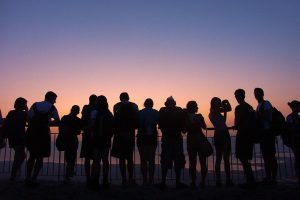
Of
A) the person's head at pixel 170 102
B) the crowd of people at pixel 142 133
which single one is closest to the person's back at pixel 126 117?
the crowd of people at pixel 142 133

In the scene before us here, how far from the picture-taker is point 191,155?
19.1 ft

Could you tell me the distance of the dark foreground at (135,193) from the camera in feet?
15.9

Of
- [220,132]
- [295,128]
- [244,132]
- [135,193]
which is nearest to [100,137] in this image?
[135,193]

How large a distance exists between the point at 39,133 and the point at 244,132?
11.9ft

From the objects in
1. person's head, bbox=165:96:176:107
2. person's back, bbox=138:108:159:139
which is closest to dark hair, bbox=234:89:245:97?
person's head, bbox=165:96:176:107

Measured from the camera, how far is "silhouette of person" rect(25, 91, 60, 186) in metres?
5.24

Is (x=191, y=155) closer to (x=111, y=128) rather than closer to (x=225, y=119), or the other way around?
(x=225, y=119)

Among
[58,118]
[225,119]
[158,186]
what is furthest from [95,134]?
[225,119]

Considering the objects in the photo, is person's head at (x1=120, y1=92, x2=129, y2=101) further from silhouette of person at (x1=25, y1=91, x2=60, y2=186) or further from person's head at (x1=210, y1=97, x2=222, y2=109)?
person's head at (x1=210, y1=97, x2=222, y2=109)

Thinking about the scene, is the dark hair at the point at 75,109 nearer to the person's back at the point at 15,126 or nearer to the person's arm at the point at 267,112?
the person's back at the point at 15,126

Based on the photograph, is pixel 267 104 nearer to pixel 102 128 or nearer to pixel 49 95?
pixel 102 128

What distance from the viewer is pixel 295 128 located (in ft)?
17.5

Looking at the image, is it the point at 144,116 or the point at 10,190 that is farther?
→ the point at 144,116

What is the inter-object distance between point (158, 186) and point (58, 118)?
7.39ft
